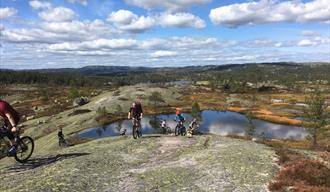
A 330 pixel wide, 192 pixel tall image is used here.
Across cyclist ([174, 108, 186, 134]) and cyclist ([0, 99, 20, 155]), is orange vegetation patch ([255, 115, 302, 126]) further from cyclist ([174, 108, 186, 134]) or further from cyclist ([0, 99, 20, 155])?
cyclist ([0, 99, 20, 155])

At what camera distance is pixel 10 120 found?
21047 millimetres

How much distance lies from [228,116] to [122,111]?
42.6 meters

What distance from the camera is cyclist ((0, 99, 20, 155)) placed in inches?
822

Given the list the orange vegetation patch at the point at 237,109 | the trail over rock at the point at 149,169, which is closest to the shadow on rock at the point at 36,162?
the trail over rock at the point at 149,169

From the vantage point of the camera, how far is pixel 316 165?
2541 cm

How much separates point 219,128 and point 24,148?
323ft

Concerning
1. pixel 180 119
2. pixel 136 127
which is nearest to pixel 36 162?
pixel 136 127

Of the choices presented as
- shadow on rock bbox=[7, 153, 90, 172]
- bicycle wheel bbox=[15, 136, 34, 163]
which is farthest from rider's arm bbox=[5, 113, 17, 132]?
shadow on rock bbox=[7, 153, 90, 172]

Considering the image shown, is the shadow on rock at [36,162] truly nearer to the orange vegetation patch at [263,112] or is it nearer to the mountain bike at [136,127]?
the mountain bike at [136,127]

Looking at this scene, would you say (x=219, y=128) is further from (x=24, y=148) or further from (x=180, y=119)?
(x=24, y=148)

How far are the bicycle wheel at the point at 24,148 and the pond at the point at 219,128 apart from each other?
67.7 m

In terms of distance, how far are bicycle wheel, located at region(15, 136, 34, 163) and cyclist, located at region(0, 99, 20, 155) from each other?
62cm

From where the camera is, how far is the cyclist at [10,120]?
20875 mm

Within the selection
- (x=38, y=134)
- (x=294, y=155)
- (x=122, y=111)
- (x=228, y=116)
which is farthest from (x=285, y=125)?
(x=294, y=155)
